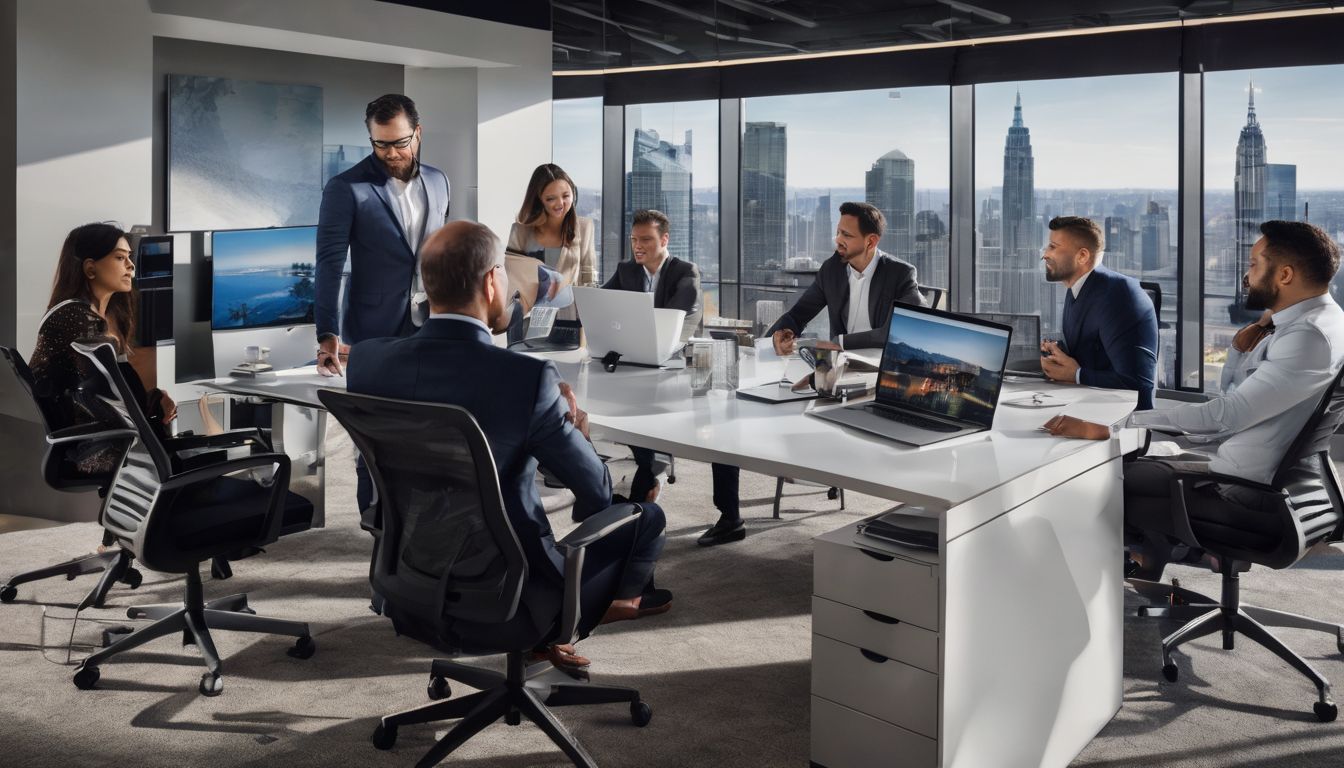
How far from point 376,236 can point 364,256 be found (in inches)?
3.7

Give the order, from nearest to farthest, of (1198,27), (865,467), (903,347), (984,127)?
(865,467) < (903,347) < (1198,27) < (984,127)

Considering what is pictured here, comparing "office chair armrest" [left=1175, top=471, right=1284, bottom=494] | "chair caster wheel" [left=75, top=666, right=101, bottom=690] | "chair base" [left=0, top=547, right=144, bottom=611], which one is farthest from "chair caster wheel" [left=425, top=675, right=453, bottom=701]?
"office chair armrest" [left=1175, top=471, right=1284, bottom=494]

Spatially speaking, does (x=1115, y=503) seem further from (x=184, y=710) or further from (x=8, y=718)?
(x=8, y=718)

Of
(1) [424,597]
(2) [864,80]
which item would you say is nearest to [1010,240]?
(2) [864,80]

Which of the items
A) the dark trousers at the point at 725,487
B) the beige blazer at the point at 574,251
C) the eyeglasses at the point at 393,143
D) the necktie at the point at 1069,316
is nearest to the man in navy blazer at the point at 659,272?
the beige blazer at the point at 574,251

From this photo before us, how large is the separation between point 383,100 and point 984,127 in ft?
15.3

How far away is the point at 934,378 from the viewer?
3.47m

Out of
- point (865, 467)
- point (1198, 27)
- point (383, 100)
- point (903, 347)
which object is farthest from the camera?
point (1198, 27)

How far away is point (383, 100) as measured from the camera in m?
4.37

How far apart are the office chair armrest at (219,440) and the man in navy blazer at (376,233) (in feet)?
1.81

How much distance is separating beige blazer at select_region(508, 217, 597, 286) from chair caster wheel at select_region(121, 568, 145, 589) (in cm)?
223

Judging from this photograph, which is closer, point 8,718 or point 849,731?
point 849,731

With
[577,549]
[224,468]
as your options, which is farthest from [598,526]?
[224,468]

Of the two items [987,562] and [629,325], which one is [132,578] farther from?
[987,562]
